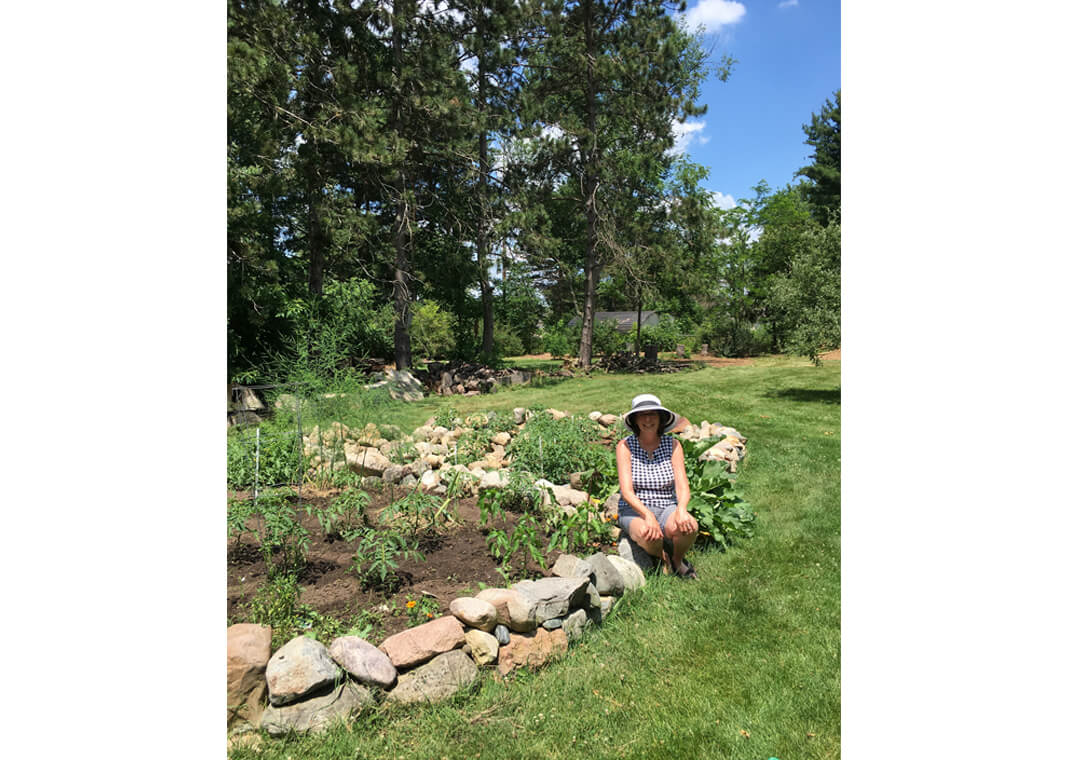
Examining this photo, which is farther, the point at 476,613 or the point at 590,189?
the point at 590,189

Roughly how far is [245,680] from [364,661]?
0.28 metres

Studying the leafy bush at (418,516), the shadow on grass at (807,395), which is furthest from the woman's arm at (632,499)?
the shadow on grass at (807,395)

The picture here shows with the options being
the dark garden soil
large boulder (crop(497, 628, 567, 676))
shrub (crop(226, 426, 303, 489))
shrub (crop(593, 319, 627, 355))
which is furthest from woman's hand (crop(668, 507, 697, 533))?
shrub (crop(593, 319, 627, 355))

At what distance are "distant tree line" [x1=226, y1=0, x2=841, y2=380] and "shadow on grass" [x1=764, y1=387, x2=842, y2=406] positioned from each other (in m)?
0.68

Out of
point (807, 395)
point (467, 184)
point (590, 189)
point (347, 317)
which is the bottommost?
point (807, 395)

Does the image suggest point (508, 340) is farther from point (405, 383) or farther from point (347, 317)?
point (347, 317)

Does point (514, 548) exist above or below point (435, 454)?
below

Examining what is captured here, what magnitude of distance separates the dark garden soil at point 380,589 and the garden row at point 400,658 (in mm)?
181

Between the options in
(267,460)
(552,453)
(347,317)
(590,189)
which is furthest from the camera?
(590,189)

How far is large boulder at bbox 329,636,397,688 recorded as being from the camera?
4.58 ft

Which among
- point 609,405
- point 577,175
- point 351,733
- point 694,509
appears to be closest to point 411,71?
point 577,175

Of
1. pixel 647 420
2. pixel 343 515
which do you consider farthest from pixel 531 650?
pixel 343 515

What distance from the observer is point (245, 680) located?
1.34 meters
